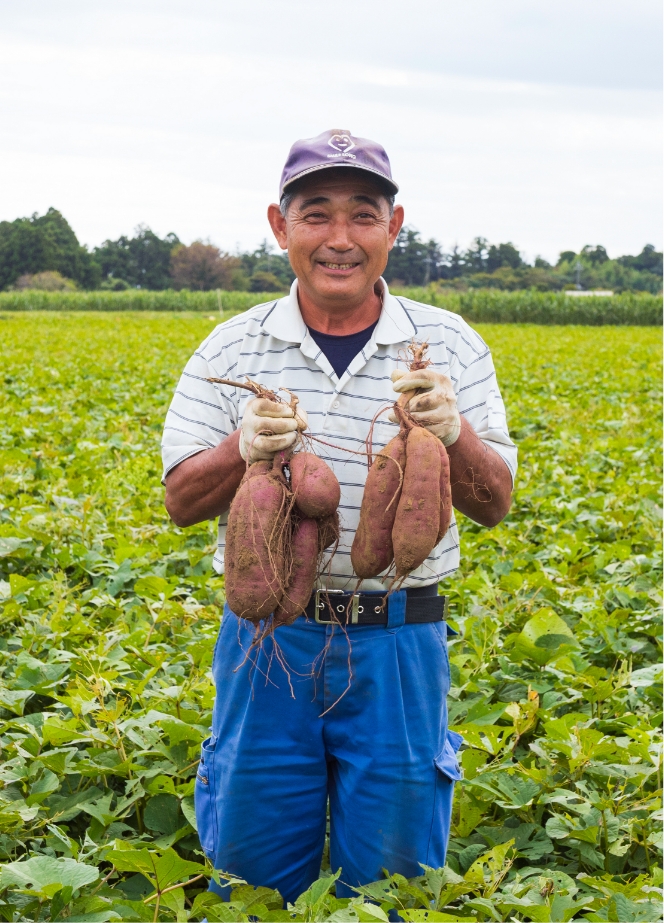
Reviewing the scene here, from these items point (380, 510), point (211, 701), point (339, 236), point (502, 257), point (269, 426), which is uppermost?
point (502, 257)

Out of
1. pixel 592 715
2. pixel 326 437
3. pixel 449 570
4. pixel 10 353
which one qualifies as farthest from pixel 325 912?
pixel 10 353

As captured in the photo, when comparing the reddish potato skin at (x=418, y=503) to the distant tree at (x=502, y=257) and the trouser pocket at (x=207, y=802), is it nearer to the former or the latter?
the trouser pocket at (x=207, y=802)

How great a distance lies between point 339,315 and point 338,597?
0.64 metres

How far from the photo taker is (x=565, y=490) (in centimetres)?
550

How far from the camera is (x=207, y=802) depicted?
2090 mm

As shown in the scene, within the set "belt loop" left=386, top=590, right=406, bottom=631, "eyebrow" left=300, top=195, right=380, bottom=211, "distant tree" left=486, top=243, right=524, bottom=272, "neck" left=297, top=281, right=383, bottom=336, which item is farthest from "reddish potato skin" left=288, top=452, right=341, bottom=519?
"distant tree" left=486, top=243, right=524, bottom=272

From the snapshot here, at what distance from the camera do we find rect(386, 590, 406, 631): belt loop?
1972 mm

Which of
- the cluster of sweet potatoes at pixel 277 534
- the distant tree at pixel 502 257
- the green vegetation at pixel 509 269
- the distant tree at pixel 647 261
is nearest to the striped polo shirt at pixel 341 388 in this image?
the cluster of sweet potatoes at pixel 277 534

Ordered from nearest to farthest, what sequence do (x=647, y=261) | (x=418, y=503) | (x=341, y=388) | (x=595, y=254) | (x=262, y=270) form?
(x=418, y=503) < (x=341, y=388) < (x=262, y=270) < (x=647, y=261) < (x=595, y=254)

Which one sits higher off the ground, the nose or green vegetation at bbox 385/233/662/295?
green vegetation at bbox 385/233/662/295

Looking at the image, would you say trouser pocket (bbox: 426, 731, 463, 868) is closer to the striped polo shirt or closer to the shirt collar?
the striped polo shirt

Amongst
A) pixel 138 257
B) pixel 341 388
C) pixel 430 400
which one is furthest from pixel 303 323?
pixel 138 257

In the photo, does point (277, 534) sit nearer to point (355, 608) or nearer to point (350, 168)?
point (355, 608)

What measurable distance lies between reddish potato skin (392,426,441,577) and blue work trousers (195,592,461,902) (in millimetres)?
235
